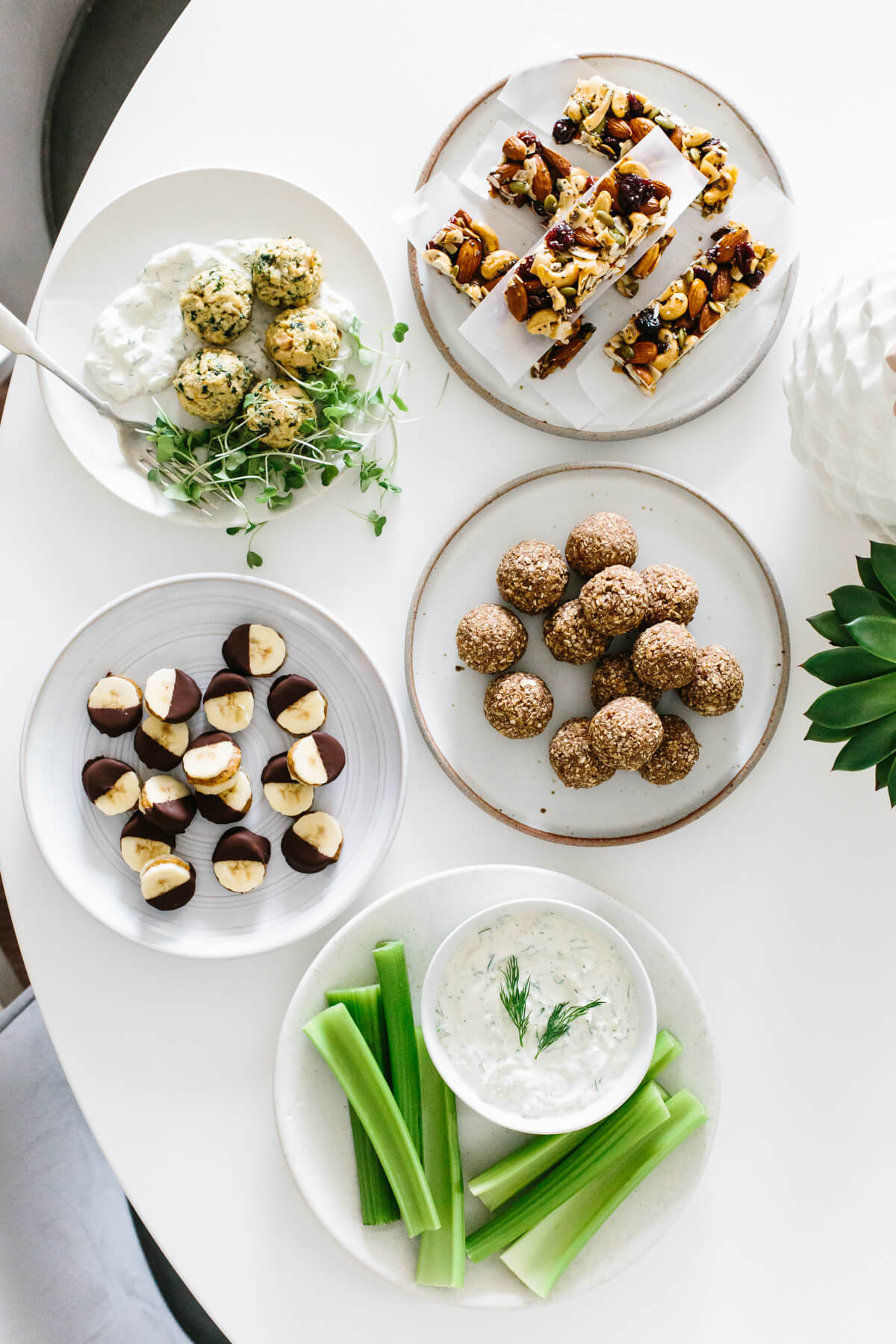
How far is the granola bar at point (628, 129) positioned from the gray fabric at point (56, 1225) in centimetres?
174

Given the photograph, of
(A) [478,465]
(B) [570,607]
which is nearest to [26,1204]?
(B) [570,607]

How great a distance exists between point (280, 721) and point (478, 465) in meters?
0.52

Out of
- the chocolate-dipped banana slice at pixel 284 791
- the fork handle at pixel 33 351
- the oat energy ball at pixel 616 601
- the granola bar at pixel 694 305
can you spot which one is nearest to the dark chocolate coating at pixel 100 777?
the chocolate-dipped banana slice at pixel 284 791

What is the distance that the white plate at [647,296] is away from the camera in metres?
1.46

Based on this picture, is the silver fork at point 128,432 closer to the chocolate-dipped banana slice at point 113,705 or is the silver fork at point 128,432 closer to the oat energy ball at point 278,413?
the oat energy ball at point 278,413

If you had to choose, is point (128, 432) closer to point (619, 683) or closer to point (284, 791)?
point (284, 791)

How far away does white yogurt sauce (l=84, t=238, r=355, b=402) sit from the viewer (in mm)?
1461

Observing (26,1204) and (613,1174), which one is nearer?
(613,1174)

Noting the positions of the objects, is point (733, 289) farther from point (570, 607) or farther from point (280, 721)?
point (280, 721)

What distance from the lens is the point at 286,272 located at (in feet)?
4.65

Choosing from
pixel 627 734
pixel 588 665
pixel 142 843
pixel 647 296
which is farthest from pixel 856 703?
pixel 142 843

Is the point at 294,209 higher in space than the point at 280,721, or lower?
higher

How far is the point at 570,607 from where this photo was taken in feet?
4.78

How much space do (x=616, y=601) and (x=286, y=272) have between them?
2.27ft
